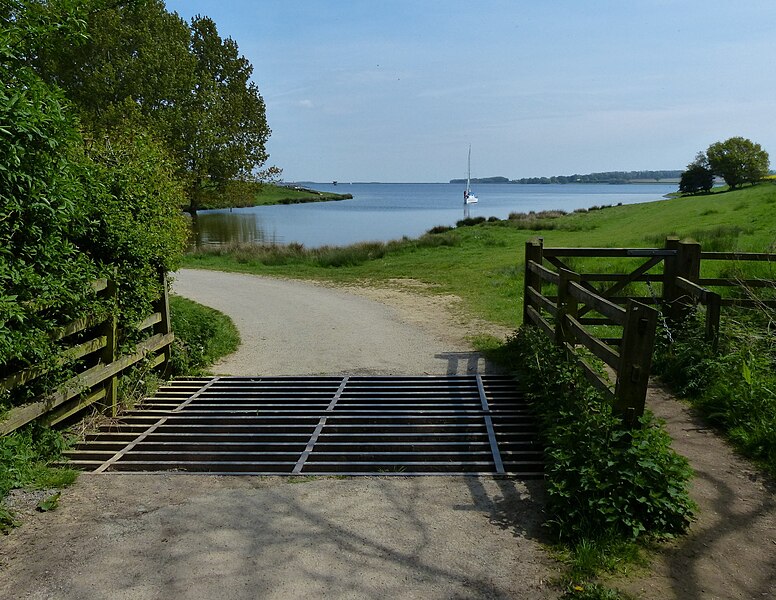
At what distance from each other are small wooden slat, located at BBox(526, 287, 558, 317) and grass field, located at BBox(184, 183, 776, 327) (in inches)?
100

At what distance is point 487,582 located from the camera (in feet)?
11.4

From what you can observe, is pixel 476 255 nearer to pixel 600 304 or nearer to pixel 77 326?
pixel 600 304

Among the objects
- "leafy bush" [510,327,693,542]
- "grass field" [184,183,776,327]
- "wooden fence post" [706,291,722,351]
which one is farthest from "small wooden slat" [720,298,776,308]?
"leafy bush" [510,327,693,542]

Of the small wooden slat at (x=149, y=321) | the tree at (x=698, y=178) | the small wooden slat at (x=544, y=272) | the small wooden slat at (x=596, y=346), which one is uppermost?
A: the tree at (x=698, y=178)

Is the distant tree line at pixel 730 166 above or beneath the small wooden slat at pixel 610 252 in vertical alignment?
above

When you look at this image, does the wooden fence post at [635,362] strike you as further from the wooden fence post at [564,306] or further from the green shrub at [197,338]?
the green shrub at [197,338]

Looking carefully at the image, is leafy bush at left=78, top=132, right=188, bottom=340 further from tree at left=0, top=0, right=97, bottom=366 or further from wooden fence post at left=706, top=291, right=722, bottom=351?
wooden fence post at left=706, top=291, right=722, bottom=351

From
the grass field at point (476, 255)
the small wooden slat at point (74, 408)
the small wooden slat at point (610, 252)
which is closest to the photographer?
the small wooden slat at point (74, 408)

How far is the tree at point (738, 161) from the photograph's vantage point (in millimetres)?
69250

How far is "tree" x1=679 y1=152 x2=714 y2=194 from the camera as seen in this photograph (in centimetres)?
7531

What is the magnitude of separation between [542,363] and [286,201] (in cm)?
12374

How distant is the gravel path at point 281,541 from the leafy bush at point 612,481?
29cm

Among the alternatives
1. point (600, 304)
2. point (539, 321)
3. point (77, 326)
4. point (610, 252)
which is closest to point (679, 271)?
point (610, 252)

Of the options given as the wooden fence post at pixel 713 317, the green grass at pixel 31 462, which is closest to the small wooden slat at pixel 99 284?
the green grass at pixel 31 462
